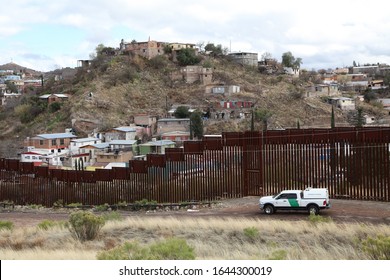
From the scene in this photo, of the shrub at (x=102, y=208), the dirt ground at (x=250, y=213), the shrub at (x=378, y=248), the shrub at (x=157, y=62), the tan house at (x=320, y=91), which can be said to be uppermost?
the shrub at (x=157, y=62)

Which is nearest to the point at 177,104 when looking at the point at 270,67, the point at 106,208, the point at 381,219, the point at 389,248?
the point at 270,67

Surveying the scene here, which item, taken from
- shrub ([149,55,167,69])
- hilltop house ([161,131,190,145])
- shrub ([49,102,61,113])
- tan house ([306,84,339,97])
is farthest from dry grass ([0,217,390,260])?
shrub ([149,55,167,69])

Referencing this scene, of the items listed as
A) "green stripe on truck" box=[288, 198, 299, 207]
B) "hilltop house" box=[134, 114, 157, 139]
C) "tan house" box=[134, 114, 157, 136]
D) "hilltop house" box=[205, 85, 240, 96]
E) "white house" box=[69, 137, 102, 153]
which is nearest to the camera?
"green stripe on truck" box=[288, 198, 299, 207]

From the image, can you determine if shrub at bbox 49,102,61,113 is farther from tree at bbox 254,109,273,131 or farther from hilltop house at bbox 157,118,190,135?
tree at bbox 254,109,273,131

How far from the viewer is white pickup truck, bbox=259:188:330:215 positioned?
634 inches

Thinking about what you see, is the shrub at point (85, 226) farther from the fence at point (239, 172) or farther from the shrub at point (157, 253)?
the fence at point (239, 172)

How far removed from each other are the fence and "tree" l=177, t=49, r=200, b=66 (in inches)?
3035

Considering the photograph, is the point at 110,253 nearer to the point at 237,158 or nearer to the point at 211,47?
the point at 237,158

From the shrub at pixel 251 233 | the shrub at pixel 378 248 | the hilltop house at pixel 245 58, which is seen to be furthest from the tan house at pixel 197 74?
the shrub at pixel 378 248

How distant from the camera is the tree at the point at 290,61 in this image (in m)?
121

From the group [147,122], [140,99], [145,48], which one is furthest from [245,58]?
[147,122]

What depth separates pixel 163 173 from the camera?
21297mm

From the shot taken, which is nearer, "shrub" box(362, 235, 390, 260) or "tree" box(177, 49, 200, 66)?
"shrub" box(362, 235, 390, 260)

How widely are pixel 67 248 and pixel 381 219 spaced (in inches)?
351
